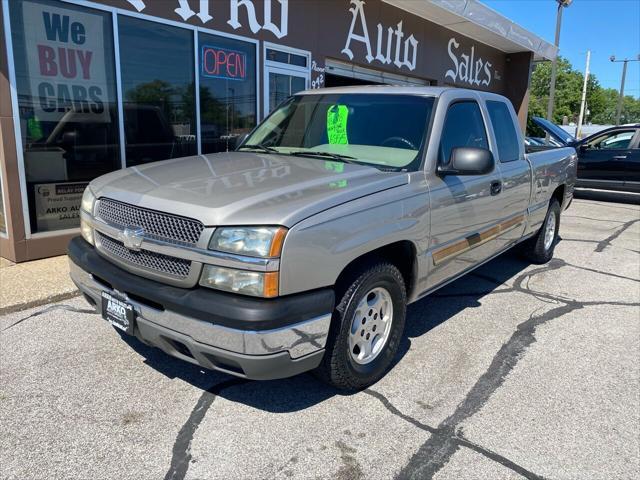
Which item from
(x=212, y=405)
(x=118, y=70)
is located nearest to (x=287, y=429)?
(x=212, y=405)

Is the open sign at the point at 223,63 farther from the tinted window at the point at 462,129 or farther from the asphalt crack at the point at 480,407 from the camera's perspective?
the asphalt crack at the point at 480,407

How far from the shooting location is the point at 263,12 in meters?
8.22

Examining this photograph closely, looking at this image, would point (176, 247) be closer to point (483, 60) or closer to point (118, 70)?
point (118, 70)

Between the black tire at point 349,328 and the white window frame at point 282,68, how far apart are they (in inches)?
232

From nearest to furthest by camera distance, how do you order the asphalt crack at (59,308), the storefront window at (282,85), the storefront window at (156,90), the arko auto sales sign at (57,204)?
1. the asphalt crack at (59,308)
2. the arko auto sales sign at (57,204)
3. the storefront window at (156,90)
4. the storefront window at (282,85)

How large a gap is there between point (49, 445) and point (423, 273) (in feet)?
8.01

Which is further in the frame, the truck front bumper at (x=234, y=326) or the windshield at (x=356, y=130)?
the windshield at (x=356, y=130)

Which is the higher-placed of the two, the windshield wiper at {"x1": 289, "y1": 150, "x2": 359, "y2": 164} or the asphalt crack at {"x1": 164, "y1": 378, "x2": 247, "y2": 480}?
the windshield wiper at {"x1": 289, "y1": 150, "x2": 359, "y2": 164}

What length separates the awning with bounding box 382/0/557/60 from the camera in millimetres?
11422

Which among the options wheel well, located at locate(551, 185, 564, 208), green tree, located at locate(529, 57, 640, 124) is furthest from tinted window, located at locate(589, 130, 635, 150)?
green tree, located at locate(529, 57, 640, 124)

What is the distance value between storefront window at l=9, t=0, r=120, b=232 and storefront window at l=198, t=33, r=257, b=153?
5.03 ft

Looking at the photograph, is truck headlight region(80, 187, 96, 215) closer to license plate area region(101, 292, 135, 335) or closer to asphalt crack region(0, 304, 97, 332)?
license plate area region(101, 292, 135, 335)

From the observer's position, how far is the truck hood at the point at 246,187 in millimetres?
2650

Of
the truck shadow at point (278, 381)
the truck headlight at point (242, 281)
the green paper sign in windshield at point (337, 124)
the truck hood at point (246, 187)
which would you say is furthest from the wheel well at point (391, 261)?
the green paper sign in windshield at point (337, 124)
